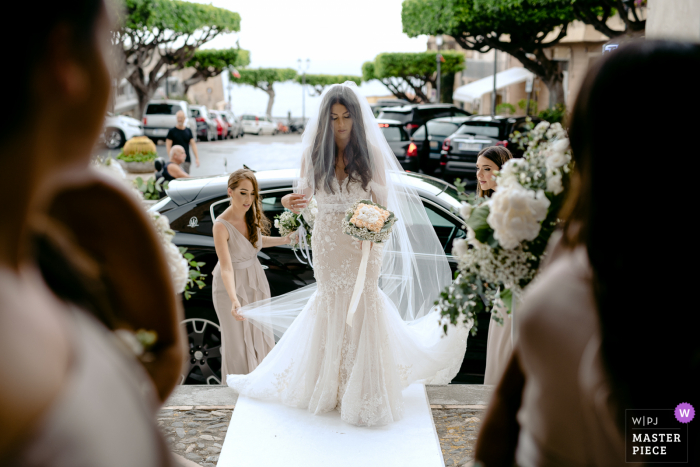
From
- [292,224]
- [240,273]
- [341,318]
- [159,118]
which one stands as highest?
[159,118]

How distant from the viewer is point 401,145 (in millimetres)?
16453

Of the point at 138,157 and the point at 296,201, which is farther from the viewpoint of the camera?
the point at 138,157

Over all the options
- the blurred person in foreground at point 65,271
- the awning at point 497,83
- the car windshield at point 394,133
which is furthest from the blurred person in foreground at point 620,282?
the awning at point 497,83

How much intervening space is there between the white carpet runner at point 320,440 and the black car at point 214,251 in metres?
0.87

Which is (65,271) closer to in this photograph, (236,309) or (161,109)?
(236,309)

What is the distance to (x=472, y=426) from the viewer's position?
164 inches

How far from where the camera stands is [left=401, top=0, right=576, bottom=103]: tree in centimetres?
2084

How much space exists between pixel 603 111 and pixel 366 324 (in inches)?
127

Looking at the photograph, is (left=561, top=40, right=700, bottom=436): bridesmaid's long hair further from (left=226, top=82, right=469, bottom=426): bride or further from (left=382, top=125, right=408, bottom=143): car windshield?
(left=382, top=125, right=408, bottom=143): car windshield

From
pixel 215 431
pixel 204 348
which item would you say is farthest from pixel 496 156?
pixel 215 431

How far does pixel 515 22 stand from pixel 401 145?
8.80 meters

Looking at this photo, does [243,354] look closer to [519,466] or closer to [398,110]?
[519,466]

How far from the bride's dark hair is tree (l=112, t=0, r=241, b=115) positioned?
24006 mm

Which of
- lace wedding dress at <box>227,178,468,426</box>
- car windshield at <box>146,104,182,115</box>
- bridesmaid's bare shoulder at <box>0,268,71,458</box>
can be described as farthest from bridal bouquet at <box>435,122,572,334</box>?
car windshield at <box>146,104,182,115</box>
